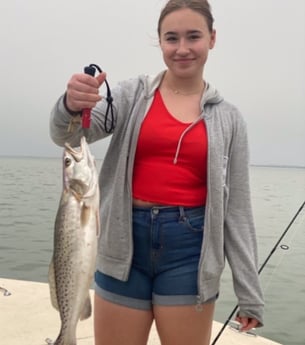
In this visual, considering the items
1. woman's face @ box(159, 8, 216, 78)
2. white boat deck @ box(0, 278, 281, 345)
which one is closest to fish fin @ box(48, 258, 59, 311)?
woman's face @ box(159, 8, 216, 78)

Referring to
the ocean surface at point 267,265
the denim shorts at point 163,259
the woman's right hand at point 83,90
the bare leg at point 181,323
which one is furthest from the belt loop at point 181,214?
the ocean surface at point 267,265

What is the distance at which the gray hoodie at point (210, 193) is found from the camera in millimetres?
2230

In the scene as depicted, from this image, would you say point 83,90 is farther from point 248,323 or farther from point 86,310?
point 248,323

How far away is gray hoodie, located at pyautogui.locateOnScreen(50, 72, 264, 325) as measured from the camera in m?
2.23

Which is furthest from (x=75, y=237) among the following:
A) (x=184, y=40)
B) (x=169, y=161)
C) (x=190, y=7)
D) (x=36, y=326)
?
(x=36, y=326)

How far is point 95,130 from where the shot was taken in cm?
213

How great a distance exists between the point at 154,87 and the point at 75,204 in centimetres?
74

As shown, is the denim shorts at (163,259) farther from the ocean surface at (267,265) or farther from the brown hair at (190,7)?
the ocean surface at (267,265)

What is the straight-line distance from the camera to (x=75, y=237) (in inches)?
76.8

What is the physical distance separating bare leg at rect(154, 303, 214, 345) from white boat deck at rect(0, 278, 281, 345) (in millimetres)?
2068

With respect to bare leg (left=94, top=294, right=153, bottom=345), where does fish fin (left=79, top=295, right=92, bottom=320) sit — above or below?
above

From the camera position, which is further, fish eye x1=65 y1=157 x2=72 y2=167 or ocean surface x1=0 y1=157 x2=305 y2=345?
ocean surface x1=0 y1=157 x2=305 y2=345

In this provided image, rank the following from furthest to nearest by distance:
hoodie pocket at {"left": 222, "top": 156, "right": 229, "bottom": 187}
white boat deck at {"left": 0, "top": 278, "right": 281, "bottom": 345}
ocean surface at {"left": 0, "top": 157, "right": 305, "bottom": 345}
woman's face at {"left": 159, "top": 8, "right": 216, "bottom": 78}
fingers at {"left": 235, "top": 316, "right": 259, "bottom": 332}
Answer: ocean surface at {"left": 0, "top": 157, "right": 305, "bottom": 345}
white boat deck at {"left": 0, "top": 278, "right": 281, "bottom": 345}
fingers at {"left": 235, "top": 316, "right": 259, "bottom": 332}
hoodie pocket at {"left": 222, "top": 156, "right": 229, "bottom": 187}
woman's face at {"left": 159, "top": 8, "right": 216, "bottom": 78}

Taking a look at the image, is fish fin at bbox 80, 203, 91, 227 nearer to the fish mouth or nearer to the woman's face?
the fish mouth
